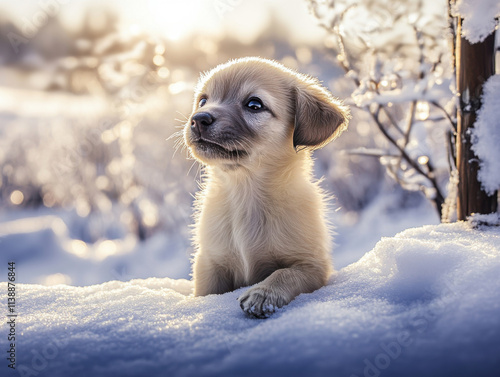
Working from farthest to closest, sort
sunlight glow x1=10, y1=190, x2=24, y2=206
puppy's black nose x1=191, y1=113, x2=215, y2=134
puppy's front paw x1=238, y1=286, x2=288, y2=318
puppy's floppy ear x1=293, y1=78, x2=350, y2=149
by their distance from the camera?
1. sunlight glow x1=10, y1=190, x2=24, y2=206
2. puppy's floppy ear x1=293, y1=78, x2=350, y2=149
3. puppy's black nose x1=191, y1=113, x2=215, y2=134
4. puppy's front paw x1=238, y1=286, x2=288, y2=318

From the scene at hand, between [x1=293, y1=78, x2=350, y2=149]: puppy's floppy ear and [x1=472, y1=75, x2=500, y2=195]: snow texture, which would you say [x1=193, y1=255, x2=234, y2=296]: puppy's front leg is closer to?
[x1=293, y1=78, x2=350, y2=149]: puppy's floppy ear

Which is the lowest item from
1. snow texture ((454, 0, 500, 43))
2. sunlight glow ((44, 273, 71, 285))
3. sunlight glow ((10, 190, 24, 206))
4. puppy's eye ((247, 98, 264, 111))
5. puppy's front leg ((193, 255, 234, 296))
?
sunlight glow ((44, 273, 71, 285))

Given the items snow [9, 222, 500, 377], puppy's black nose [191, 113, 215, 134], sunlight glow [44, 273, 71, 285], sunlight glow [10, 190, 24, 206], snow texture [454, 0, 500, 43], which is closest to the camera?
snow [9, 222, 500, 377]

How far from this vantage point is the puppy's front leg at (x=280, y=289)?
79.2 inches

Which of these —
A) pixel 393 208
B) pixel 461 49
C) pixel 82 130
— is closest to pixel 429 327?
pixel 461 49

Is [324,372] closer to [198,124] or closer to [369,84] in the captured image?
[198,124]

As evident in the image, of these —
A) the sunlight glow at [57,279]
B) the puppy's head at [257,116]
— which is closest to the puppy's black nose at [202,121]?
the puppy's head at [257,116]

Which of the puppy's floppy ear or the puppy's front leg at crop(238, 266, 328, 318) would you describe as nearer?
the puppy's front leg at crop(238, 266, 328, 318)

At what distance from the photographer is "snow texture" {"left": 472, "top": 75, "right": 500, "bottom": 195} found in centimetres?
246

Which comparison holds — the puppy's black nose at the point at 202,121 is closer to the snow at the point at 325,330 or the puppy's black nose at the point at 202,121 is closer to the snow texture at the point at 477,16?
the snow at the point at 325,330

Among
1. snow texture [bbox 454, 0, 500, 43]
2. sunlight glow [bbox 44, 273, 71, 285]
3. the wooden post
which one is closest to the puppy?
the wooden post

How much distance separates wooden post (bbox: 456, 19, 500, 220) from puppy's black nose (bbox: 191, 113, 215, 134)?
1630 mm

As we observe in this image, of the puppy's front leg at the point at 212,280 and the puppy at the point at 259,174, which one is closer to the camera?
the puppy at the point at 259,174

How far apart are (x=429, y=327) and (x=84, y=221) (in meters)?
18.4
